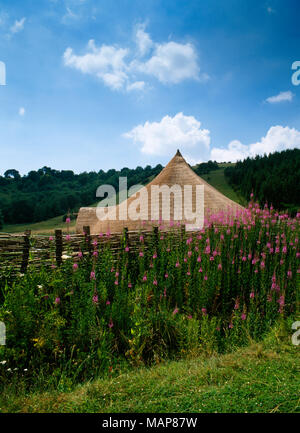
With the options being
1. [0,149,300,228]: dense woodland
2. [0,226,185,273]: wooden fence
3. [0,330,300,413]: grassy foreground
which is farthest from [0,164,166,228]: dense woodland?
[0,330,300,413]: grassy foreground

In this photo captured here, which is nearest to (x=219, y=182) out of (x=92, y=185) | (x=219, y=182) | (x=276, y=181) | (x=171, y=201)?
(x=219, y=182)

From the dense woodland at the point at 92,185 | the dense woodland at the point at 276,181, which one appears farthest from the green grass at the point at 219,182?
the dense woodland at the point at 276,181

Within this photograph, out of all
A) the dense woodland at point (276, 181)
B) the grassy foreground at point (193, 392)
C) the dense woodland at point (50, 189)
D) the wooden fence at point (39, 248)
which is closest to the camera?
the grassy foreground at point (193, 392)

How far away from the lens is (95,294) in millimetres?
4047

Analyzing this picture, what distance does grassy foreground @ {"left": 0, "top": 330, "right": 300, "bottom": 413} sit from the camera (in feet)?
7.11

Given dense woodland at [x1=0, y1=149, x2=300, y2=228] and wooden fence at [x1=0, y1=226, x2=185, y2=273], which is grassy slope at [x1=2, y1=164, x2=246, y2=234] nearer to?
dense woodland at [x1=0, y1=149, x2=300, y2=228]

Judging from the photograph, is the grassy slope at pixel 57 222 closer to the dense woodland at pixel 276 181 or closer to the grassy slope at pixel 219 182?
the grassy slope at pixel 219 182

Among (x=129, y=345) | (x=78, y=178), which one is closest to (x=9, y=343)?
(x=129, y=345)

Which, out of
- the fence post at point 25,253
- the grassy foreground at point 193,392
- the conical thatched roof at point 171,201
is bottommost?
the grassy foreground at point 193,392

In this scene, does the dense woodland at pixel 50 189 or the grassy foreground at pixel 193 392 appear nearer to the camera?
the grassy foreground at pixel 193 392

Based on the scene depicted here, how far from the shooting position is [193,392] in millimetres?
2363

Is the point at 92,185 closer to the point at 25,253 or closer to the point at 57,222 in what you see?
the point at 57,222

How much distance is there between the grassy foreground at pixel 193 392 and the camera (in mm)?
2168
